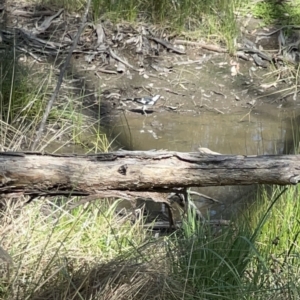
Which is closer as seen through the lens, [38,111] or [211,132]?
[38,111]

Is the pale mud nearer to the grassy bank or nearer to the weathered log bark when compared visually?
the grassy bank

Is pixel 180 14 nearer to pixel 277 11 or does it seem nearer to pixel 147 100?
pixel 147 100

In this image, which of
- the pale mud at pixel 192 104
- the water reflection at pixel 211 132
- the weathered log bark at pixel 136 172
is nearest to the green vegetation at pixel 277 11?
the pale mud at pixel 192 104

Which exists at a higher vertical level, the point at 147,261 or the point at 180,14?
the point at 180,14

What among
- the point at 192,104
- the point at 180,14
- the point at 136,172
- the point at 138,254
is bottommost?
the point at 138,254

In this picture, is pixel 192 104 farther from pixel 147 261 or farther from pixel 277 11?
pixel 147 261

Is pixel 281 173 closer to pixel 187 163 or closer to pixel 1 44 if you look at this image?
pixel 187 163

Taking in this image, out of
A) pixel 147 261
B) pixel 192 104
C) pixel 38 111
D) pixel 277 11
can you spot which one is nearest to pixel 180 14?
pixel 192 104

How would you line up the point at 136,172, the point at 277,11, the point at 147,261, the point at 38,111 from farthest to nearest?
the point at 277,11 → the point at 38,111 → the point at 147,261 → the point at 136,172

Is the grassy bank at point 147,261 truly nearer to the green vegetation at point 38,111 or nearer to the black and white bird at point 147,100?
A: the green vegetation at point 38,111

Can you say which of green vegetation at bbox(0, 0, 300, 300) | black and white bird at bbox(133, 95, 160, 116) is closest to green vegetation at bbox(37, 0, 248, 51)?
black and white bird at bbox(133, 95, 160, 116)

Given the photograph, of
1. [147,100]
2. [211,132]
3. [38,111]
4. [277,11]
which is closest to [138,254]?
[38,111]

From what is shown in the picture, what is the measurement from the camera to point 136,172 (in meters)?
2.63

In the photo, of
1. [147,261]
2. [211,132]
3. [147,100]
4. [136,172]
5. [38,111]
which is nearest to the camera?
[136,172]
